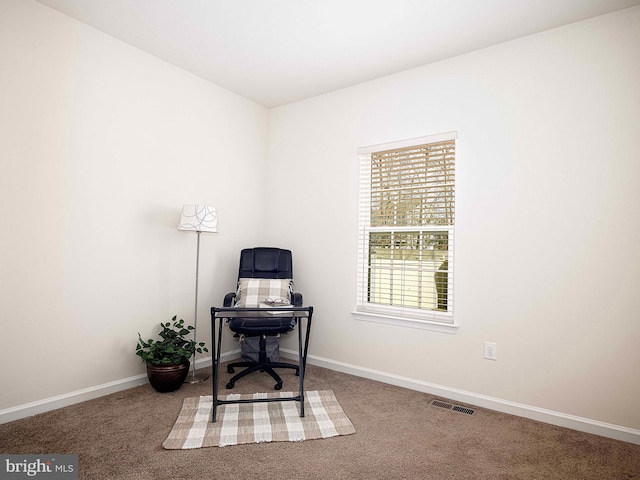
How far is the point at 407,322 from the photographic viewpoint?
11.2 feet

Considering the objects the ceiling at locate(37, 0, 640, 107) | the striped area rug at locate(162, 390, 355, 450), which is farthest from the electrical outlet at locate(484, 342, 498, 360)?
the ceiling at locate(37, 0, 640, 107)

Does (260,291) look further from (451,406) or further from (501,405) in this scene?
(501,405)

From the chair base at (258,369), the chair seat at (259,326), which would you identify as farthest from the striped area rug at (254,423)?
the chair seat at (259,326)

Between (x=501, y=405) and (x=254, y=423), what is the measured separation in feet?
5.88

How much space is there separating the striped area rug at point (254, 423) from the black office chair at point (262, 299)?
0.40 meters

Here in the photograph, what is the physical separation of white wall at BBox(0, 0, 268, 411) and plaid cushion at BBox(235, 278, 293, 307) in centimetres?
44

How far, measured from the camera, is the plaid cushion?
3584mm

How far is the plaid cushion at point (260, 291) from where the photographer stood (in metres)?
3.58

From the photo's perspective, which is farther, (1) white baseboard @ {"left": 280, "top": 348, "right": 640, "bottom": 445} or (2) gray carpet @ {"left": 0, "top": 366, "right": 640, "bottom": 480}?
(1) white baseboard @ {"left": 280, "top": 348, "right": 640, "bottom": 445}

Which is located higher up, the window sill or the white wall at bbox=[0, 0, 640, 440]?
the white wall at bbox=[0, 0, 640, 440]

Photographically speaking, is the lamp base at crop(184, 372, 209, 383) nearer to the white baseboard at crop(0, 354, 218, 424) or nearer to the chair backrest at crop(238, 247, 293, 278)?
the white baseboard at crop(0, 354, 218, 424)

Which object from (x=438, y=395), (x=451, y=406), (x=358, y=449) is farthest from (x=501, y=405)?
(x=358, y=449)

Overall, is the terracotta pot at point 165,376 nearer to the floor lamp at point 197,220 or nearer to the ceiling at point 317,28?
the floor lamp at point 197,220

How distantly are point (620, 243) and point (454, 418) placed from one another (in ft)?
5.21
